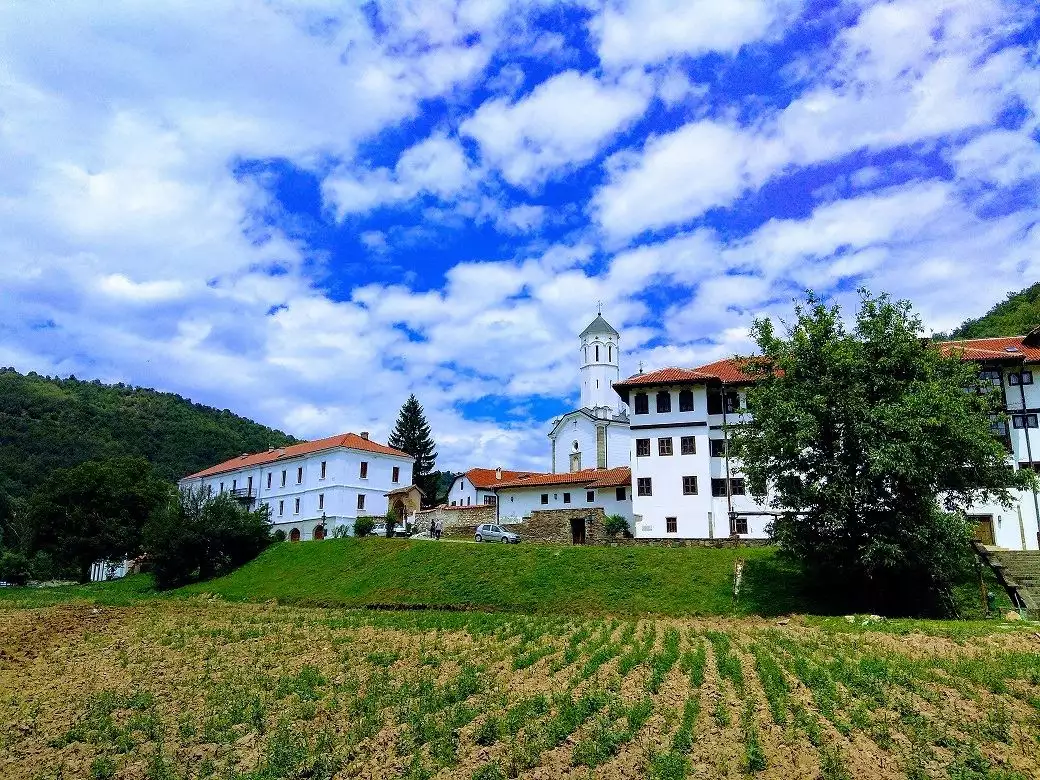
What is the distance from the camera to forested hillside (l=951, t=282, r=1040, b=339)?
65500 mm

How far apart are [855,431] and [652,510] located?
64.2ft

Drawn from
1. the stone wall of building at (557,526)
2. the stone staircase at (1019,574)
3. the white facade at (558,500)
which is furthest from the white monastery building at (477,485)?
the stone staircase at (1019,574)

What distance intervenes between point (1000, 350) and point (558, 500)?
27.2 meters

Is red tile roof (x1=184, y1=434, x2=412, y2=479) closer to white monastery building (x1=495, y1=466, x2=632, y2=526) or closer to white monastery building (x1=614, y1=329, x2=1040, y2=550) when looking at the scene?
white monastery building (x1=495, y1=466, x2=632, y2=526)

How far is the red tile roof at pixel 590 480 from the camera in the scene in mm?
47844

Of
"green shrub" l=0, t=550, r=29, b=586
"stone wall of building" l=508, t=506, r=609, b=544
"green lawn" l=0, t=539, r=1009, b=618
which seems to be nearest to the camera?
"green lawn" l=0, t=539, r=1009, b=618

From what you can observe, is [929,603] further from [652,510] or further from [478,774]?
[478,774]

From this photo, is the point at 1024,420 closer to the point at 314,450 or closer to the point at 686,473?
the point at 686,473

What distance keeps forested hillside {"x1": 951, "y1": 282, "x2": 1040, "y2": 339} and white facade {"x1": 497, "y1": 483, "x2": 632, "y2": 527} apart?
35.9 meters

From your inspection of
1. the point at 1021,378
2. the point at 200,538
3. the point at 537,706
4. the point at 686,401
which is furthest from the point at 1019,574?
the point at 200,538

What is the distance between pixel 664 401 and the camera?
146 ft

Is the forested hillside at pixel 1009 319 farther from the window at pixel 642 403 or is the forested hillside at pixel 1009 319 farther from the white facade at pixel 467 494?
the white facade at pixel 467 494

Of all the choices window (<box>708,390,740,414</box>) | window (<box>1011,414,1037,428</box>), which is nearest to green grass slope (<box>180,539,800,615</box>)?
window (<box>708,390,740,414</box>)

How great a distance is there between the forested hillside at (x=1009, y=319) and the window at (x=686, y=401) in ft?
107
